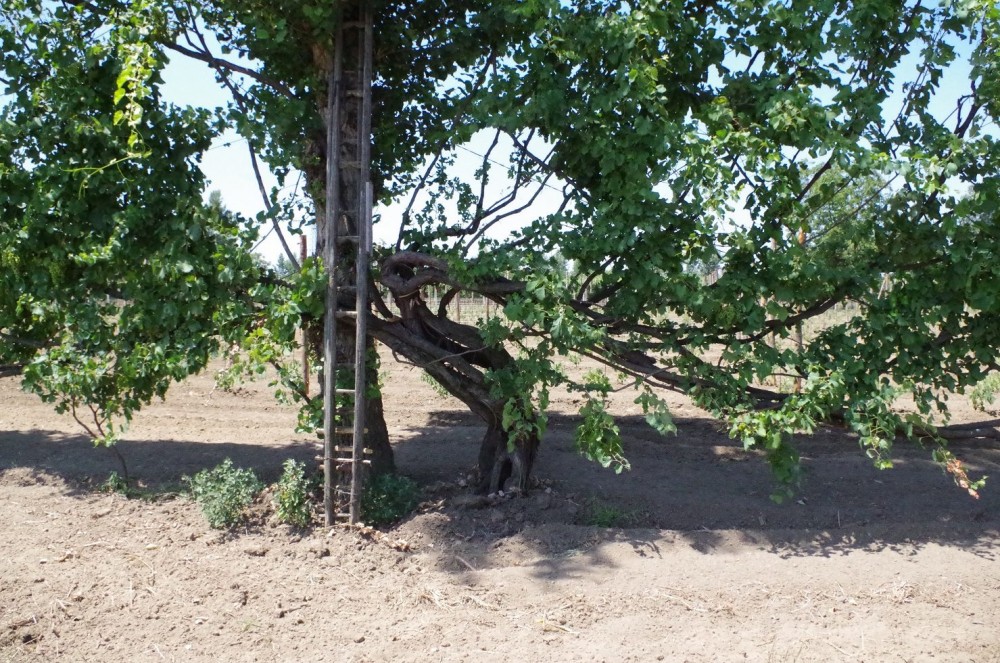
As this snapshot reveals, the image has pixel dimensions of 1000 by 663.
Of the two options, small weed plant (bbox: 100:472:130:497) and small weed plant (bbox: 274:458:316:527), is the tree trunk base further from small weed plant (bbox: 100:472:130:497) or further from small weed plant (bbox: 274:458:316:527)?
small weed plant (bbox: 100:472:130:497)

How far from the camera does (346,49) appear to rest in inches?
246

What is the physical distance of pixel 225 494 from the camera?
6.07 metres

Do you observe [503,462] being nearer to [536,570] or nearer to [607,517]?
[607,517]

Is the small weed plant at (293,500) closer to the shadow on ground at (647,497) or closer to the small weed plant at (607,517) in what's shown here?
the shadow on ground at (647,497)

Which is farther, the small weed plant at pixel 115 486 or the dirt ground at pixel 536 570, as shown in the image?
the small weed plant at pixel 115 486

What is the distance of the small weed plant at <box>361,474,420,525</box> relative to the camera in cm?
617

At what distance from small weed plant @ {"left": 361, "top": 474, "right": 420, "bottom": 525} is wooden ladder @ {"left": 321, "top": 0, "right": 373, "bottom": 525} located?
157 mm

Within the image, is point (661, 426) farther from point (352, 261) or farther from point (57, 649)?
point (57, 649)

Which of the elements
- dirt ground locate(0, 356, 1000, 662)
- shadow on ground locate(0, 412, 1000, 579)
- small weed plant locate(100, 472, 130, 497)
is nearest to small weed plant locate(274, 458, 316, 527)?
dirt ground locate(0, 356, 1000, 662)

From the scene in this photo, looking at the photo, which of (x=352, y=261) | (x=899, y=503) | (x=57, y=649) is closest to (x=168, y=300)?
(x=352, y=261)

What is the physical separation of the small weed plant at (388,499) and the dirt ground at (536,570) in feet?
0.56

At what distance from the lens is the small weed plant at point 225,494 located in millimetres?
6066

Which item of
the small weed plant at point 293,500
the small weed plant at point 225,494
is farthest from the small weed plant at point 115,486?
the small weed plant at point 293,500

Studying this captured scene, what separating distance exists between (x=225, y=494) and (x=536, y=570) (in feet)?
7.64
